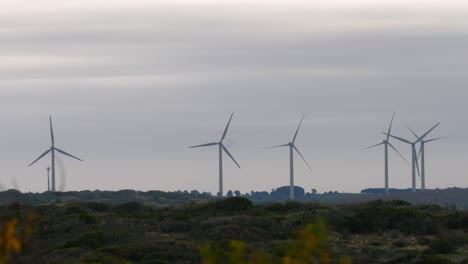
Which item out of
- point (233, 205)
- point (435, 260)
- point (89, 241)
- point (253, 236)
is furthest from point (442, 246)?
point (233, 205)

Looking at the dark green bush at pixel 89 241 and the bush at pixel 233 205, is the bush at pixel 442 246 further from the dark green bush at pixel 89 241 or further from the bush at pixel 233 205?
the bush at pixel 233 205

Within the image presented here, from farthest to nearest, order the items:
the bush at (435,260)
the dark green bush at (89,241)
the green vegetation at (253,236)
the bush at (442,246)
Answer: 1. the dark green bush at (89,241)
2. the bush at (442,246)
3. the green vegetation at (253,236)
4. the bush at (435,260)

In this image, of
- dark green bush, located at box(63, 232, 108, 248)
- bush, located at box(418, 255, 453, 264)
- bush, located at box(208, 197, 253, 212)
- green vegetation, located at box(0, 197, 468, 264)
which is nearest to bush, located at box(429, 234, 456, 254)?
green vegetation, located at box(0, 197, 468, 264)

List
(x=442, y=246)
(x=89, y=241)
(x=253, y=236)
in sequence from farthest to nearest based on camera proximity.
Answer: (x=253, y=236) → (x=89, y=241) → (x=442, y=246)

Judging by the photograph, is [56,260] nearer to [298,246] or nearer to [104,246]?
[104,246]

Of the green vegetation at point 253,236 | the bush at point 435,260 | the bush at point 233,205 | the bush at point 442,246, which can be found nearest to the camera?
the bush at point 435,260

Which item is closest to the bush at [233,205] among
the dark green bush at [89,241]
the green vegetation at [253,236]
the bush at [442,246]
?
the green vegetation at [253,236]

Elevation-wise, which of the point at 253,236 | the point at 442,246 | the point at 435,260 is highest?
the point at 253,236

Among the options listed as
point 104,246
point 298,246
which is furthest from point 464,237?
point 298,246

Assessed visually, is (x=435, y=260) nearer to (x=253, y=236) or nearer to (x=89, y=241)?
(x=253, y=236)

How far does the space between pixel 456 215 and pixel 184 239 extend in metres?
15.3

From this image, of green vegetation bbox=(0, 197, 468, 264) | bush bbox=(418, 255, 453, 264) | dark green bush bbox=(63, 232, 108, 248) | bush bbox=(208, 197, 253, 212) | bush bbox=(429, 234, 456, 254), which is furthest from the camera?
bush bbox=(208, 197, 253, 212)

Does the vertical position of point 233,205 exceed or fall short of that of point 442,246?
it exceeds it

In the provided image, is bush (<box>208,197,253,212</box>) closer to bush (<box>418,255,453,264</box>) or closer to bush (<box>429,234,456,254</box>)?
bush (<box>429,234,456,254</box>)
